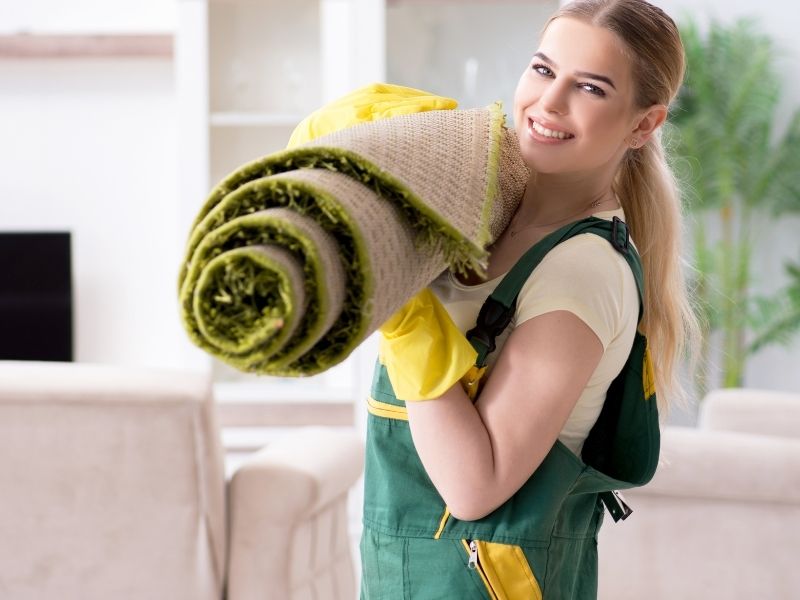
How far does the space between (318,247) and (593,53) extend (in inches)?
18.0

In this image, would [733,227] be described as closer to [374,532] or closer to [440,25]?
[440,25]

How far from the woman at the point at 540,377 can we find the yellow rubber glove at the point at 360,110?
11 centimetres

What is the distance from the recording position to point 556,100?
1.00 m

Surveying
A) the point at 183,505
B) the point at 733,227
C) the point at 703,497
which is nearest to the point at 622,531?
the point at 703,497

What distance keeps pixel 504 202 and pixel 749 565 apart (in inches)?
54.1

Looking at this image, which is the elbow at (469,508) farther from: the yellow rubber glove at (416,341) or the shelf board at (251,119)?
the shelf board at (251,119)

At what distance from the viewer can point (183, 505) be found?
189 cm

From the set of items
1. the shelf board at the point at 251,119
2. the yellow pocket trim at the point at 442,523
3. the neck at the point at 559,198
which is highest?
the neck at the point at 559,198

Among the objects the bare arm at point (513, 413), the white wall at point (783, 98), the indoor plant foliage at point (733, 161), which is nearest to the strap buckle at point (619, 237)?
the bare arm at point (513, 413)

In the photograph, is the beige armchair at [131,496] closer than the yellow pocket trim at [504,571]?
No

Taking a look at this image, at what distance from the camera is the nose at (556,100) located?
1.00 m

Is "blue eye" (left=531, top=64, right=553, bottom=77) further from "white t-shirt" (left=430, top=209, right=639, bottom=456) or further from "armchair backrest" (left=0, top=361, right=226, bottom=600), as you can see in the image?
"armchair backrest" (left=0, top=361, right=226, bottom=600)

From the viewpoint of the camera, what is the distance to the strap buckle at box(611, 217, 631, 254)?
1008mm

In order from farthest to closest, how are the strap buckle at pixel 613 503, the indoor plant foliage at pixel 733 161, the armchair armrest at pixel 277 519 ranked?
the indoor plant foliage at pixel 733 161
the armchair armrest at pixel 277 519
the strap buckle at pixel 613 503
